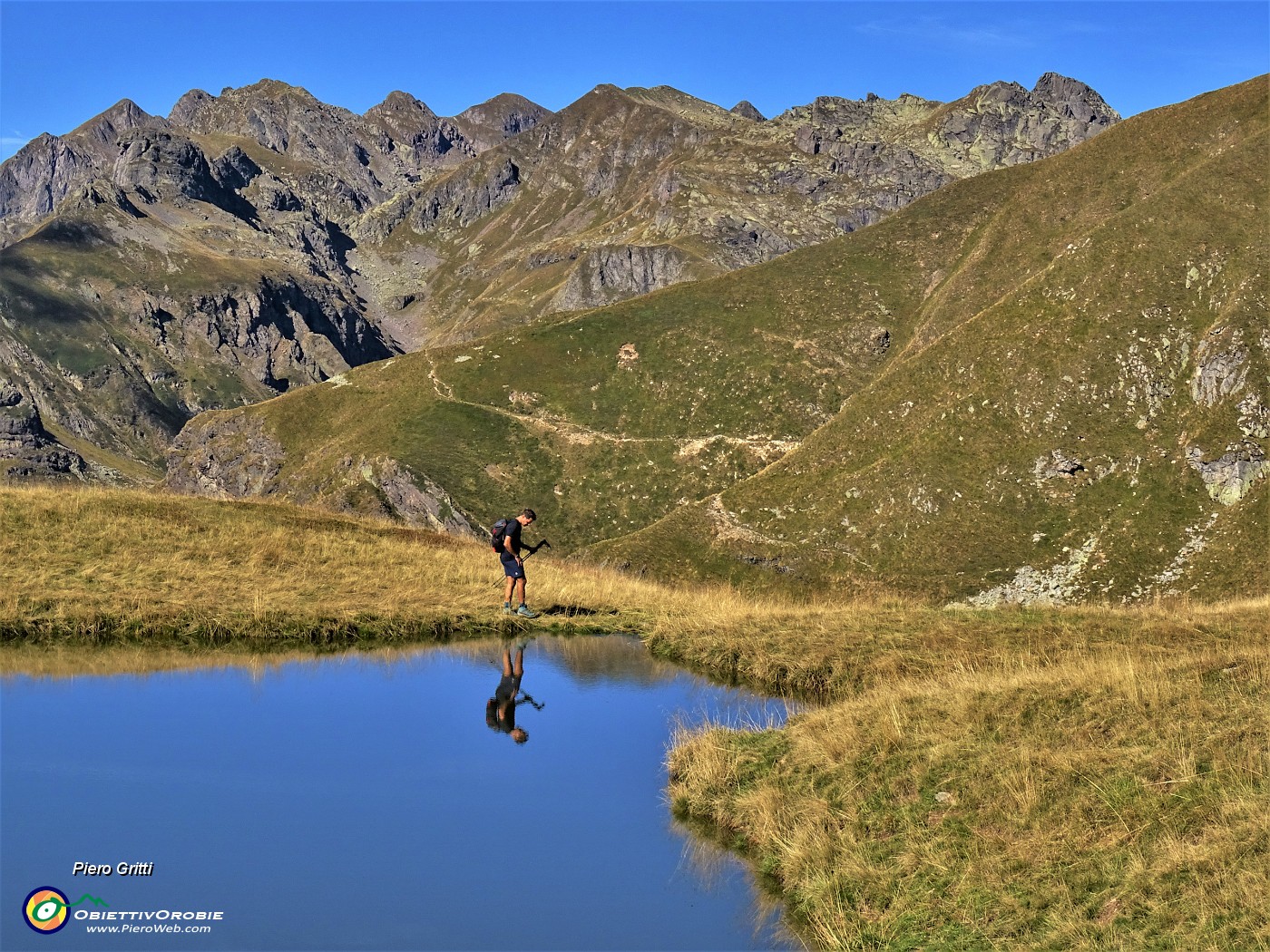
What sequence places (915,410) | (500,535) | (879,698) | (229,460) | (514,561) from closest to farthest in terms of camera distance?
(879,698) → (500,535) → (514,561) → (915,410) → (229,460)

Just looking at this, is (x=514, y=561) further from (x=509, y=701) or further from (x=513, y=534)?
(x=509, y=701)

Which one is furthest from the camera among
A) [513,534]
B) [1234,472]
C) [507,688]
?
[1234,472]

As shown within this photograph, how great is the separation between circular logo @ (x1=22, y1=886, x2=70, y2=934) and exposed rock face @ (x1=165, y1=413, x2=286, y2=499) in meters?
167

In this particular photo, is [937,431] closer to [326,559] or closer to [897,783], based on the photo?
[326,559]

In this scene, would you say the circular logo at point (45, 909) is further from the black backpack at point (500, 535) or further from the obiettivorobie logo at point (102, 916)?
the black backpack at point (500, 535)

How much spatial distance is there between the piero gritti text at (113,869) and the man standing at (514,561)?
681 inches

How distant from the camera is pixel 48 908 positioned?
14.2 m

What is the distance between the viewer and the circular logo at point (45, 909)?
13.9 m

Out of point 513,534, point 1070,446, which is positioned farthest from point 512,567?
point 1070,446

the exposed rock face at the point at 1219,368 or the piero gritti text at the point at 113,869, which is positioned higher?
the exposed rock face at the point at 1219,368

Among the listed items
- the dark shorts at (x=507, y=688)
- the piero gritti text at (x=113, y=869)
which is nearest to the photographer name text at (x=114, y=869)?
the piero gritti text at (x=113, y=869)

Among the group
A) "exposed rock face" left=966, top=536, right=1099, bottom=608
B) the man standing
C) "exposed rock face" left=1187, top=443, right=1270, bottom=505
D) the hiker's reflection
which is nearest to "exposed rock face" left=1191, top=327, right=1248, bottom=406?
"exposed rock face" left=1187, top=443, right=1270, bottom=505

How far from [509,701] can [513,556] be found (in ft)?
26.6

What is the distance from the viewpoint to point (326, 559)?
37156mm
